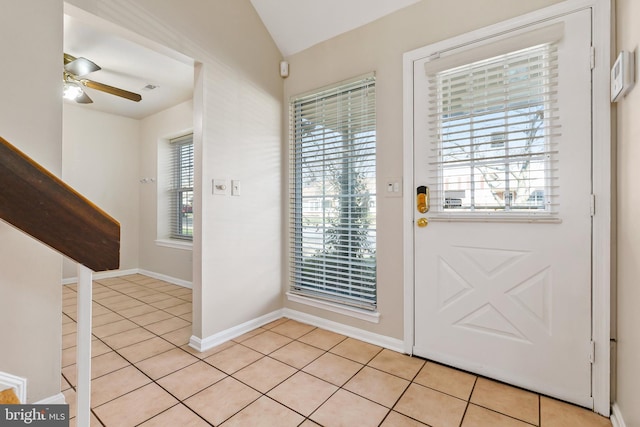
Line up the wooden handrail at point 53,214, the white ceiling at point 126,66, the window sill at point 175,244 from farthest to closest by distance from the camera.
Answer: the window sill at point 175,244 < the white ceiling at point 126,66 < the wooden handrail at point 53,214

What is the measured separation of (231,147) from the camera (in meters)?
2.52

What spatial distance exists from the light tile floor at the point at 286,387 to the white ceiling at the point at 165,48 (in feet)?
7.05

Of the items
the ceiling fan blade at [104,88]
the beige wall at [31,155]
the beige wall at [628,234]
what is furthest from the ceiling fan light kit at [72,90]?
the beige wall at [628,234]

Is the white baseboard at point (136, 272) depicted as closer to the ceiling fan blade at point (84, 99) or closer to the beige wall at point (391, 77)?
the ceiling fan blade at point (84, 99)

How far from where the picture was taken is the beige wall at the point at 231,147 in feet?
7.37

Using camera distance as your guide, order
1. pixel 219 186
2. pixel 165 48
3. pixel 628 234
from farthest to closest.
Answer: pixel 219 186 < pixel 165 48 < pixel 628 234

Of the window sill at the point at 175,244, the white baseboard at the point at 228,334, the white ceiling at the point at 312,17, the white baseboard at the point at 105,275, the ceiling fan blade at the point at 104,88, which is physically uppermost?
the white ceiling at the point at 312,17

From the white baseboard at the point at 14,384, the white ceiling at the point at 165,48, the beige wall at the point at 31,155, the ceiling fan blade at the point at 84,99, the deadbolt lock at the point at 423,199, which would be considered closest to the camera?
the white baseboard at the point at 14,384

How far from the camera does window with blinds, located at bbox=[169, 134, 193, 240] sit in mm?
4426

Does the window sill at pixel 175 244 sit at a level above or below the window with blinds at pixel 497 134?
below

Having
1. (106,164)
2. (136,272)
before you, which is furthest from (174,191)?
(136,272)

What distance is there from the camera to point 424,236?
7.09ft

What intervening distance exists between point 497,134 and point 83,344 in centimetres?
216

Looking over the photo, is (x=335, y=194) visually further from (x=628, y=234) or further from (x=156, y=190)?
(x=156, y=190)
